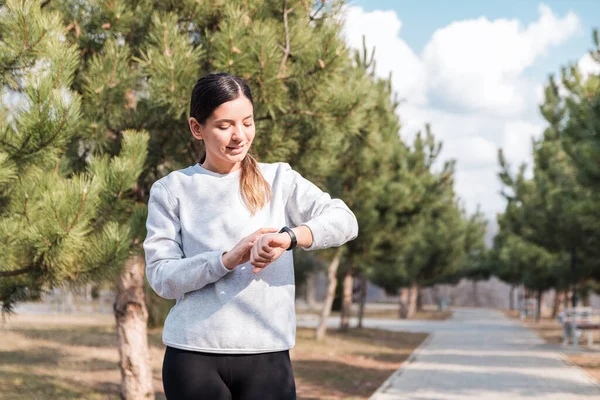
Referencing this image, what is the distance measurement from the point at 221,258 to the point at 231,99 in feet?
1.32

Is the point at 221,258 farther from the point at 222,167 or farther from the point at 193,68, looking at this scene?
the point at 193,68

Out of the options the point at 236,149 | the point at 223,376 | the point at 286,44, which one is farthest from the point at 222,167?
the point at 286,44

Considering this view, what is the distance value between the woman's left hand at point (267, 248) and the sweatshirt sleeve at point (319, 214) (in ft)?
0.42

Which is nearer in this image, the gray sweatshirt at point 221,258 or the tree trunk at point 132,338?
the gray sweatshirt at point 221,258

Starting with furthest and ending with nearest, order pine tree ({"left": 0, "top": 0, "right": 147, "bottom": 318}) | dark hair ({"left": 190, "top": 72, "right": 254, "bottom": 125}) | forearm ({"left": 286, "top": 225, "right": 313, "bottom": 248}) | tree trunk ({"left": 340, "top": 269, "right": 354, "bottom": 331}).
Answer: tree trunk ({"left": 340, "top": 269, "right": 354, "bottom": 331}) < pine tree ({"left": 0, "top": 0, "right": 147, "bottom": 318}) < dark hair ({"left": 190, "top": 72, "right": 254, "bottom": 125}) < forearm ({"left": 286, "top": 225, "right": 313, "bottom": 248})

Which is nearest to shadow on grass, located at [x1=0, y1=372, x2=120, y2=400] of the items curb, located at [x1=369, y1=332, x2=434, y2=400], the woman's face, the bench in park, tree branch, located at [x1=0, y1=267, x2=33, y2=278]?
curb, located at [x1=369, y1=332, x2=434, y2=400]

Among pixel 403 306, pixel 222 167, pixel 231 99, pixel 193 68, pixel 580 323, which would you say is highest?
pixel 193 68

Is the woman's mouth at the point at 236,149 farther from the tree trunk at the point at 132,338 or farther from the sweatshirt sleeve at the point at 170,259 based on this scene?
the tree trunk at the point at 132,338

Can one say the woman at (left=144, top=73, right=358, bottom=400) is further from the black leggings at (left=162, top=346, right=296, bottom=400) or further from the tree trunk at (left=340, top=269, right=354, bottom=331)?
the tree trunk at (left=340, top=269, right=354, bottom=331)

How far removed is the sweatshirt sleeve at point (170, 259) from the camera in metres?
1.67

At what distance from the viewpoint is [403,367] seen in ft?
36.9

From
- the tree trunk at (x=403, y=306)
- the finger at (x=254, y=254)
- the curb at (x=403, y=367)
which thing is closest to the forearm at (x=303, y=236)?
the finger at (x=254, y=254)

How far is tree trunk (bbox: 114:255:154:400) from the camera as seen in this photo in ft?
20.9

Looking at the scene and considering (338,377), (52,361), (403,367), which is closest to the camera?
(52,361)
